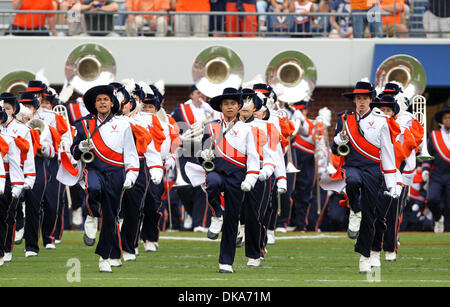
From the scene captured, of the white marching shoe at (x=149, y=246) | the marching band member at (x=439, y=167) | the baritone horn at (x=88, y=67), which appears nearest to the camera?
the white marching shoe at (x=149, y=246)

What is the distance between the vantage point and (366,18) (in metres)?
22.6

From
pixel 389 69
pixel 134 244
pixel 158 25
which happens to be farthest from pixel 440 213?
pixel 134 244

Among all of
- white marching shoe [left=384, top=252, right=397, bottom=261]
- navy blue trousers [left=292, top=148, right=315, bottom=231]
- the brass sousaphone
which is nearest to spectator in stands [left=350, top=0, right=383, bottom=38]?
the brass sousaphone

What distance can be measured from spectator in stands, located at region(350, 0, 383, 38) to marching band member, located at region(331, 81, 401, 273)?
30.9 ft

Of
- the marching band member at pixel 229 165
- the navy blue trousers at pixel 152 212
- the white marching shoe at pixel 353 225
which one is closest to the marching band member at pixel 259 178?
the marching band member at pixel 229 165

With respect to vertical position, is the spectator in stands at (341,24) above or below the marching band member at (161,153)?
above

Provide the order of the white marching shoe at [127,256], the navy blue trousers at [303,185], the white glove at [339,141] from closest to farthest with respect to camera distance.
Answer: the white glove at [339,141] < the white marching shoe at [127,256] < the navy blue trousers at [303,185]

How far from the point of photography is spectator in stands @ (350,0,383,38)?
73.4ft

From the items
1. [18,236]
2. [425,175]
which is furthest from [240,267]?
[425,175]

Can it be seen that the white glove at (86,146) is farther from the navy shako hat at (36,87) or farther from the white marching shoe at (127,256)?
the navy shako hat at (36,87)

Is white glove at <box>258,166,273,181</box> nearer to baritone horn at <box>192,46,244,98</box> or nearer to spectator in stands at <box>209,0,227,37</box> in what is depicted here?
baritone horn at <box>192,46,244,98</box>

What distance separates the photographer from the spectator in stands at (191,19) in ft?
74.5

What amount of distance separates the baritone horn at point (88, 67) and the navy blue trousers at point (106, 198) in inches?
292

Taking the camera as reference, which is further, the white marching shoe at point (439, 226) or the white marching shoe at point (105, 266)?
the white marching shoe at point (439, 226)
